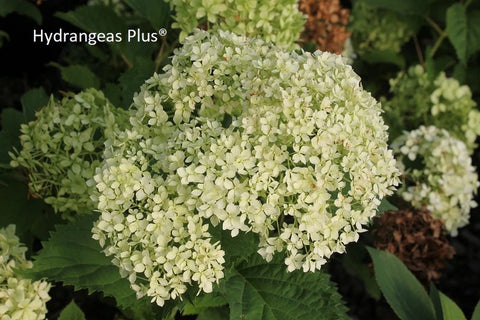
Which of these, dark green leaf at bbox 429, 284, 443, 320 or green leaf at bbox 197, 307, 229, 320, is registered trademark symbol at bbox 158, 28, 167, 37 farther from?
dark green leaf at bbox 429, 284, 443, 320

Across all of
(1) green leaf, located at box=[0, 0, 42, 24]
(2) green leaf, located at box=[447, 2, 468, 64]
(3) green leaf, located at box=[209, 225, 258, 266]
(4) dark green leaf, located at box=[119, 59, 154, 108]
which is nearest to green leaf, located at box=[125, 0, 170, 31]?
(4) dark green leaf, located at box=[119, 59, 154, 108]

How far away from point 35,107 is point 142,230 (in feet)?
3.89

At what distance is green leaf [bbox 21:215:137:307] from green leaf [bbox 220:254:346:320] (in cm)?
32

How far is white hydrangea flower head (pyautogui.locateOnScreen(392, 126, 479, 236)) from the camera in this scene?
9.38 ft

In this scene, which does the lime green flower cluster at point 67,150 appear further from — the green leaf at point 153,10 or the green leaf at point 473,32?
the green leaf at point 473,32

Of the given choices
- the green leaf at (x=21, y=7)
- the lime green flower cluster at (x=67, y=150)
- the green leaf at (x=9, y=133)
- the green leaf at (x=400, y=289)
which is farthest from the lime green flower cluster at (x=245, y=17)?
the green leaf at (x=21, y=7)

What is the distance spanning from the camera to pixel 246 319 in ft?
5.72

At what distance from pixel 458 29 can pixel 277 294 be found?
2293 mm

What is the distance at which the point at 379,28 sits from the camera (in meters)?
3.95

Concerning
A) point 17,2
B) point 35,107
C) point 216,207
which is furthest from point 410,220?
point 17,2

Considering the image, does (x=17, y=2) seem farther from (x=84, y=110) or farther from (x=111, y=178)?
(x=111, y=178)

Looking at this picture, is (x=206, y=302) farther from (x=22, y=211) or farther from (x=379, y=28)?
(x=379, y=28)

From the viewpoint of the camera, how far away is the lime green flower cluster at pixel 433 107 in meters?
3.22

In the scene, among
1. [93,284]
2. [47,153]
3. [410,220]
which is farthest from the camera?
[410,220]
